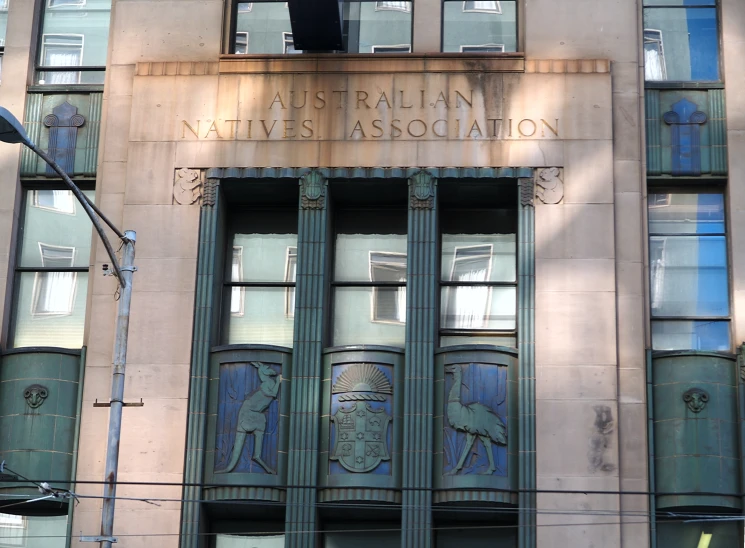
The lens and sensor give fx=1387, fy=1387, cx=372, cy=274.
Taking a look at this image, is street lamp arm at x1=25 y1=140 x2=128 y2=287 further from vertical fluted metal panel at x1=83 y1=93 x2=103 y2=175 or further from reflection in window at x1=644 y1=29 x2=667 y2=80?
reflection in window at x1=644 y1=29 x2=667 y2=80

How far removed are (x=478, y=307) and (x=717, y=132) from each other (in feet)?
18.1

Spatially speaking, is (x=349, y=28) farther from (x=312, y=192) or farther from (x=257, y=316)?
(x=257, y=316)

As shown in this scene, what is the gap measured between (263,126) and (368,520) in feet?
24.7

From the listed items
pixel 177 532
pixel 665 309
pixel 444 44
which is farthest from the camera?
pixel 444 44

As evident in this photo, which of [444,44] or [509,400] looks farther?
[444,44]

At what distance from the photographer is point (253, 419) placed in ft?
79.0

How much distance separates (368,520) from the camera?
79.7 ft

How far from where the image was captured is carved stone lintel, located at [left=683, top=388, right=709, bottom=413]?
23.8m

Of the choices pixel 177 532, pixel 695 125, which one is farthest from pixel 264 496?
pixel 695 125

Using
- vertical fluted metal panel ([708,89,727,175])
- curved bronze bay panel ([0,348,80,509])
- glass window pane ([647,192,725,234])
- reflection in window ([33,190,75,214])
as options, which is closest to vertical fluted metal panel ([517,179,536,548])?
glass window pane ([647,192,725,234])

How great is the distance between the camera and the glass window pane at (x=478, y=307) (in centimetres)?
2559

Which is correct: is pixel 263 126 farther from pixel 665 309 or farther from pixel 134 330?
pixel 665 309

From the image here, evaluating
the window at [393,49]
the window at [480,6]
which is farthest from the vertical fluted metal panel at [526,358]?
the window at [480,6]

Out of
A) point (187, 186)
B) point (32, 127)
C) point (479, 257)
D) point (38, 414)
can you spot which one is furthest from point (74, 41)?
point (479, 257)
